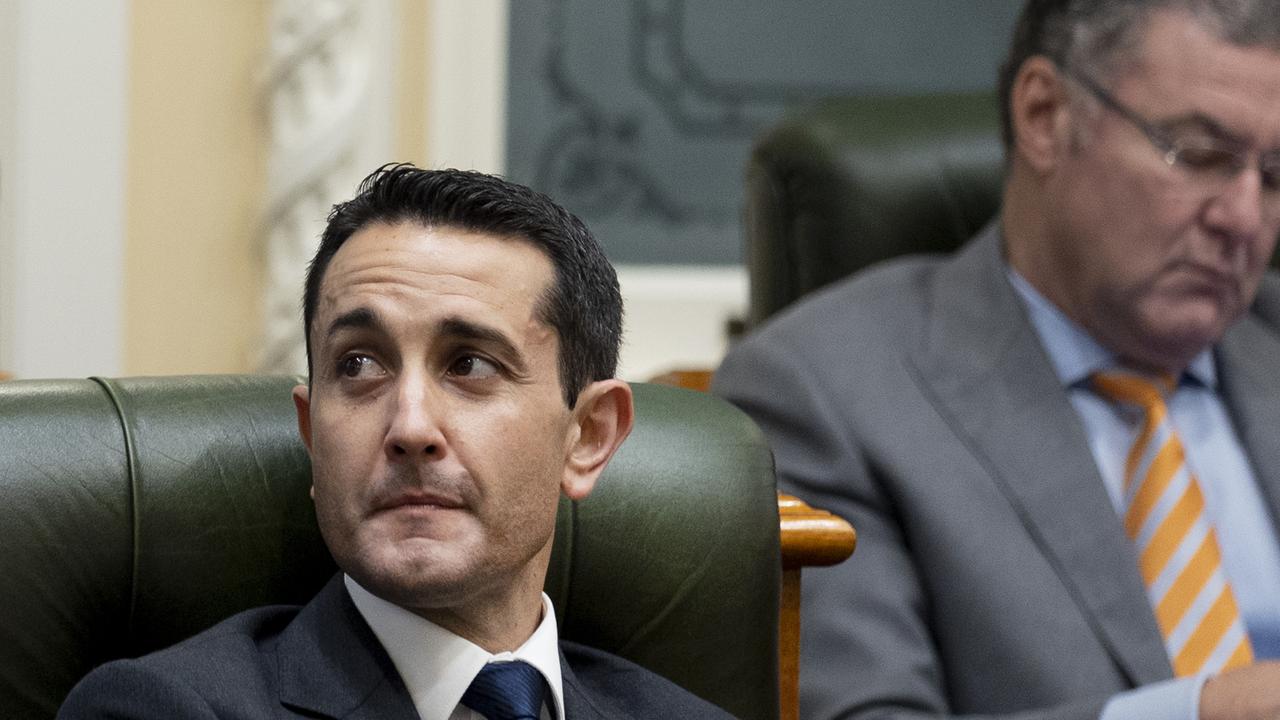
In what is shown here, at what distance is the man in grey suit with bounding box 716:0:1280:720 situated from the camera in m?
1.72

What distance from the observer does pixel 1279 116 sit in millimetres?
1860

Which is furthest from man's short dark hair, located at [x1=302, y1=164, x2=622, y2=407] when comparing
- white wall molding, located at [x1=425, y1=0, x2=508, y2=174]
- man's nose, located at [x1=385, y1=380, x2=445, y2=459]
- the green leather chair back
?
white wall molding, located at [x1=425, y1=0, x2=508, y2=174]

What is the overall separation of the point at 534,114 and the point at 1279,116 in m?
1.54

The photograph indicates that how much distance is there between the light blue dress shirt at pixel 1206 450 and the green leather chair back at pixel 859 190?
28 cm

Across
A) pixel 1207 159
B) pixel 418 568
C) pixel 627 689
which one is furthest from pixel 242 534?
pixel 1207 159

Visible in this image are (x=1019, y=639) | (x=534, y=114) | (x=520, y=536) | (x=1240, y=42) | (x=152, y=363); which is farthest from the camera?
(x=534, y=114)

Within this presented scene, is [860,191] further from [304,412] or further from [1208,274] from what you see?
[304,412]

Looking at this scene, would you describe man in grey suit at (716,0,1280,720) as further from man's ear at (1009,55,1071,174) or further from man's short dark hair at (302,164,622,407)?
man's short dark hair at (302,164,622,407)

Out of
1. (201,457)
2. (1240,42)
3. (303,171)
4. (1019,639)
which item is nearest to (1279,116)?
(1240,42)

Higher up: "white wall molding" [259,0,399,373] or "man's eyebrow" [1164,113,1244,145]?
"man's eyebrow" [1164,113,1244,145]

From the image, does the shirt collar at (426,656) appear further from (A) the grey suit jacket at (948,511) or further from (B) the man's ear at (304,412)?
(A) the grey suit jacket at (948,511)

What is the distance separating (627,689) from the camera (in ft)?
4.37

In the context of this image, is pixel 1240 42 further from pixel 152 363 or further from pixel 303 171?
pixel 152 363

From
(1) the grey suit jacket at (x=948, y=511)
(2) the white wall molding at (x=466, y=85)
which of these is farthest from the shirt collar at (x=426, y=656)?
(2) the white wall molding at (x=466, y=85)
